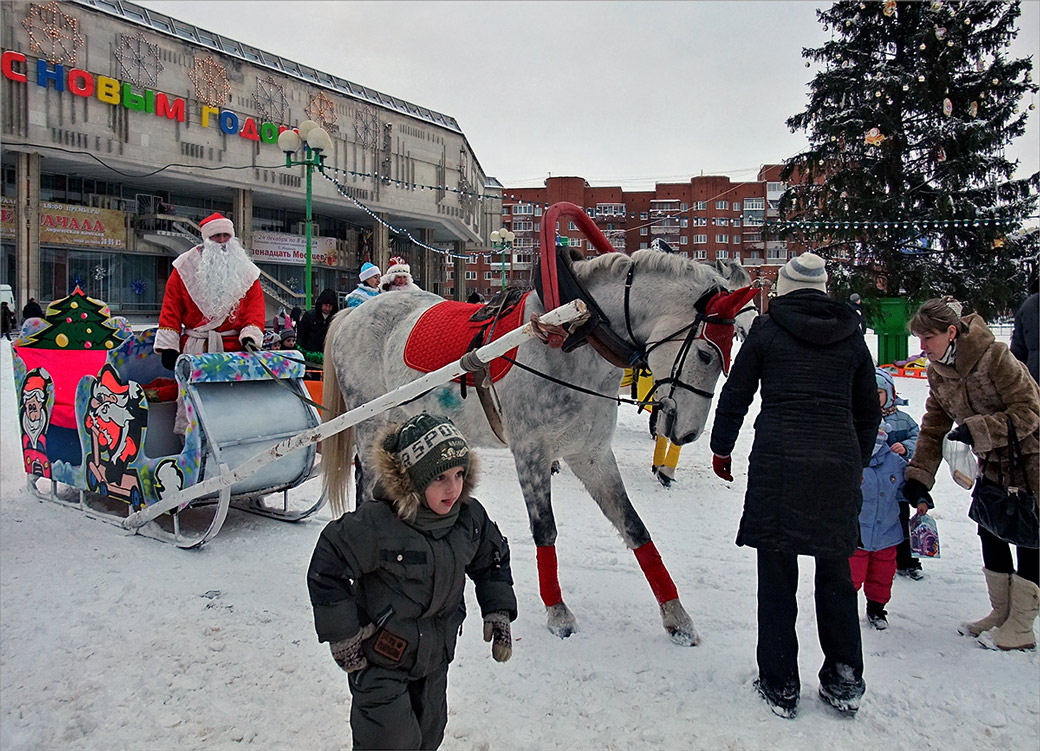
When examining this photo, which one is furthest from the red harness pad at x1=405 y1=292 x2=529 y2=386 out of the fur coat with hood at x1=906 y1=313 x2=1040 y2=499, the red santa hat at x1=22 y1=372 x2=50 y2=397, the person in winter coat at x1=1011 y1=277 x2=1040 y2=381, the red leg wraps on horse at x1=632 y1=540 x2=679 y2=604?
the person in winter coat at x1=1011 y1=277 x2=1040 y2=381

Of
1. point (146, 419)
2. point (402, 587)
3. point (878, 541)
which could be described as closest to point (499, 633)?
point (402, 587)

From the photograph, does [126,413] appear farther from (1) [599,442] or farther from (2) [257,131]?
(2) [257,131]

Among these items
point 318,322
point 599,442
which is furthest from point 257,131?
point 599,442

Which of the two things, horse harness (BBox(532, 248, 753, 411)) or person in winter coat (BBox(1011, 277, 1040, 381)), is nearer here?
horse harness (BBox(532, 248, 753, 411))

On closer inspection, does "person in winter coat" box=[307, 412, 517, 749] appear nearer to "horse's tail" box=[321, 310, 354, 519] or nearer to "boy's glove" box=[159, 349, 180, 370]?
"horse's tail" box=[321, 310, 354, 519]

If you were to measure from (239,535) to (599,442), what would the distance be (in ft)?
9.28

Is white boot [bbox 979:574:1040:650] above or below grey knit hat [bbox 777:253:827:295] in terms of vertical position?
below

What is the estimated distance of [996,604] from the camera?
134 inches

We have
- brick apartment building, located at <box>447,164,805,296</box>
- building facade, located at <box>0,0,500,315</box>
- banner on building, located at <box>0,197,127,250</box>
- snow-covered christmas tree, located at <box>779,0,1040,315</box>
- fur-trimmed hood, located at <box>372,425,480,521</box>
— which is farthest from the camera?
brick apartment building, located at <box>447,164,805,296</box>

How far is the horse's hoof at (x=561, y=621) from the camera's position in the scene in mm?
3441

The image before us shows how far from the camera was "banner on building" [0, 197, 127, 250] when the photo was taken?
28.0 m

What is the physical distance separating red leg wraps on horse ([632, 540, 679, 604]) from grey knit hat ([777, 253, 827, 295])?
1.45m

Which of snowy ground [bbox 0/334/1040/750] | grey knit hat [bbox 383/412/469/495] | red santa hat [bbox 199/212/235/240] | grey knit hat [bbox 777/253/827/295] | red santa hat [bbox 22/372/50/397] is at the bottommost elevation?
snowy ground [bbox 0/334/1040/750]

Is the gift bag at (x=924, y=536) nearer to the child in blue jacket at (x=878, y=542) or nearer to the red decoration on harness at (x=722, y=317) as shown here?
the child in blue jacket at (x=878, y=542)
